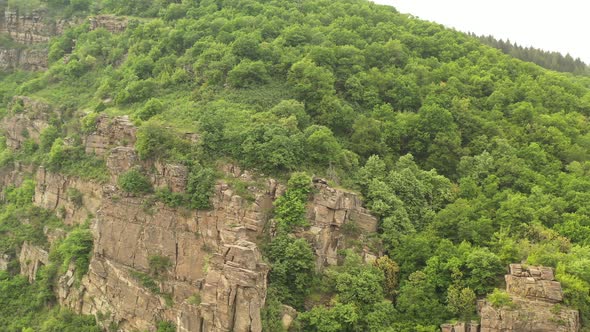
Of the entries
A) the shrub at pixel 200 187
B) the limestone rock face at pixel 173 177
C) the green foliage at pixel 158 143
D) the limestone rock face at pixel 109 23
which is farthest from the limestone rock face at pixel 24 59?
the shrub at pixel 200 187

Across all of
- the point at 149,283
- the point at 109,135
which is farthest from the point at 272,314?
the point at 109,135

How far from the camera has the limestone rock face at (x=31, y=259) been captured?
180ft

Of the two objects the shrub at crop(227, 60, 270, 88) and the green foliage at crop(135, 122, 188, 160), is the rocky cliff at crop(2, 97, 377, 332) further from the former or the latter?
the shrub at crop(227, 60, 270, 88)

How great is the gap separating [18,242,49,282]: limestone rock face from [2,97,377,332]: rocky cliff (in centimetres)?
492

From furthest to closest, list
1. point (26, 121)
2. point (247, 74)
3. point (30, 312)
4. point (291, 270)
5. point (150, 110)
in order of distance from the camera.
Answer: point (26, 121) → point (247, 74) → point (150, 110) → point (30, 312) → point (291, 270)

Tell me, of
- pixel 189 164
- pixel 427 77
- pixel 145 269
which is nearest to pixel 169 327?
pixel 145 269

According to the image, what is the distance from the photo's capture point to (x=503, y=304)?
36.6 meters

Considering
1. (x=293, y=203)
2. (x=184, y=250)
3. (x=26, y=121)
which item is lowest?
(x=184, y=250)

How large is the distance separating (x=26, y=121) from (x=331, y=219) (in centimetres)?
4549

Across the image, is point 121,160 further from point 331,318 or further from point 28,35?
point 28,35

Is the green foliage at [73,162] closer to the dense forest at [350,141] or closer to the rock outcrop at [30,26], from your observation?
the dense forest at [350,141]

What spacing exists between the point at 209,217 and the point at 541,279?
25.5m

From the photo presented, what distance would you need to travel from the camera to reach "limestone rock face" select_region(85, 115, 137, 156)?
1998 inches

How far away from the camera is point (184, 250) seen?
144ft
